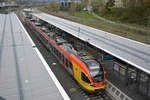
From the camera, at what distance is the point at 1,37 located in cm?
2417

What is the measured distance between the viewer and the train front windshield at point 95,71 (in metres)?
13.5

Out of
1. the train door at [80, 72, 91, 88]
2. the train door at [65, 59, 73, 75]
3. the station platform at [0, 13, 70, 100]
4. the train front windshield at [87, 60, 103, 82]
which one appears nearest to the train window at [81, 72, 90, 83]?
the train door at [80, 72, 91, 88]

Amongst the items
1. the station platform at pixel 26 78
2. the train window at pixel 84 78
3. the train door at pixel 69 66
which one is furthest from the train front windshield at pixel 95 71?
the station platform at pixel 26 78

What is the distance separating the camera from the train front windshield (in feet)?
44.1

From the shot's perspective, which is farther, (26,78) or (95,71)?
(95,71)

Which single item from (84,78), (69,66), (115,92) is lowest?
(115,92)

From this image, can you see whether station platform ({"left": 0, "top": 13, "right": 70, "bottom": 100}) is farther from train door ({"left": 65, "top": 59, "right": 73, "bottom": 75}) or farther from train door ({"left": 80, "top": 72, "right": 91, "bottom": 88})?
train door ({"left": 65, "top": 59, "right": 73, "bottom": 75})

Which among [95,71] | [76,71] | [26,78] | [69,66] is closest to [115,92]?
[95,71]

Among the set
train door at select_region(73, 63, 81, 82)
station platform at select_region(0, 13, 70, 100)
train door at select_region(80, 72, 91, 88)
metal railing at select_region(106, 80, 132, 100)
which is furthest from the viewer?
train door at select_region(73, 63, 81, 82)

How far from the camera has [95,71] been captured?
44.8 feet

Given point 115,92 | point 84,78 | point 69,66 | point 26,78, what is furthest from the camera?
point 69,66

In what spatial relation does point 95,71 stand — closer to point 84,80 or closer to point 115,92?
point 84,80

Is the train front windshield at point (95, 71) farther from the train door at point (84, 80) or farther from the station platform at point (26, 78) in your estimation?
the station platform at point (26, 78)

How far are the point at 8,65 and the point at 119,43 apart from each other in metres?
11.6
